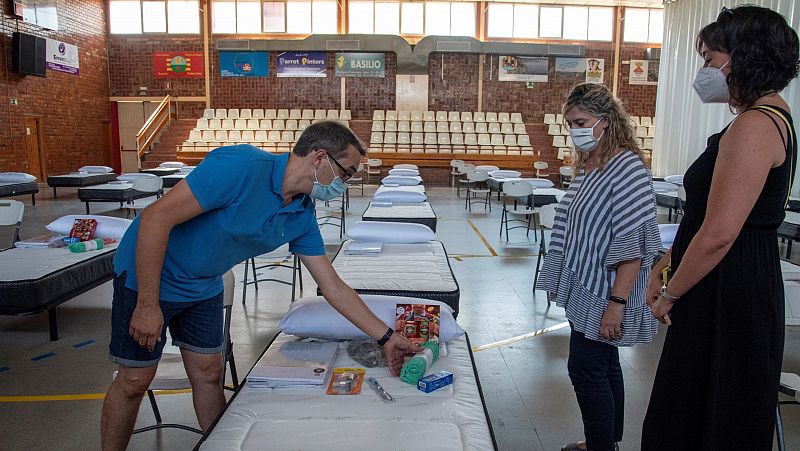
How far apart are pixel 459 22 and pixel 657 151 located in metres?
7.74

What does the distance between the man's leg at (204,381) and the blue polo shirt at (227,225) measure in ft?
0.78

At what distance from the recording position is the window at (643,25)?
18.0 metres

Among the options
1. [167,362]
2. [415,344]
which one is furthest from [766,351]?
[167,362]

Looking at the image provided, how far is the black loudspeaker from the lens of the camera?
1292 centimetres

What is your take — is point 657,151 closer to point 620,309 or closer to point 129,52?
point 620,309

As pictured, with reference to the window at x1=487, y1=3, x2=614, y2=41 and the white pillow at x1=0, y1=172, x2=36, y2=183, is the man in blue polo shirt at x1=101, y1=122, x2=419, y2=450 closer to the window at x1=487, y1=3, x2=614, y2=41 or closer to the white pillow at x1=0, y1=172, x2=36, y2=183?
the white pillow at x1=0, y1=172, x2=36, y2=183

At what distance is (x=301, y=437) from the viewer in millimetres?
1472

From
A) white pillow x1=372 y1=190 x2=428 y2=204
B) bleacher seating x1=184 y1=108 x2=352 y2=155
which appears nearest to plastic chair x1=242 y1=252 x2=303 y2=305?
white pillow x1=372 y1=190 x2=428 y2=204

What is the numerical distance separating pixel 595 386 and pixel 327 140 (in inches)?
48.5

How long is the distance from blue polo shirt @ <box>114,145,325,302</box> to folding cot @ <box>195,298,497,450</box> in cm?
42

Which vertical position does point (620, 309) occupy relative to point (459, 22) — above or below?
below

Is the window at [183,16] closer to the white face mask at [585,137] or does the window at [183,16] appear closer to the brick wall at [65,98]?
the brick wall at [65,98]

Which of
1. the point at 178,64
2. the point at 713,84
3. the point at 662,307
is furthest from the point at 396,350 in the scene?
the point at 178,64

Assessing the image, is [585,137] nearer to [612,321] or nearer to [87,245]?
[612,321]
